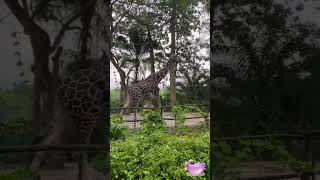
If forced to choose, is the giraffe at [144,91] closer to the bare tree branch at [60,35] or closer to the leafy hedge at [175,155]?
the leafy hedge at [175,155]

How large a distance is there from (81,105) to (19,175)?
33 cm

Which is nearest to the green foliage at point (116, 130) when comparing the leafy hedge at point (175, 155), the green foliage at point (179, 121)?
the leafy hedge at point (175, 155)

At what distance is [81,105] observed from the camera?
1716 millimetres

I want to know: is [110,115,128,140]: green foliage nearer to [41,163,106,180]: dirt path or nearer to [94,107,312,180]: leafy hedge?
[94,107,312,180]: leafy hedge

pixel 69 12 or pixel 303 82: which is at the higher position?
pixel 69 12

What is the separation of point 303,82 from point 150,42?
31.1ft

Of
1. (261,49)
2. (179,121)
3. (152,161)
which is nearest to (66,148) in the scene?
(261,49)

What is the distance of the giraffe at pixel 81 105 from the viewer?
1.70 m

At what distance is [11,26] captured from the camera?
1660 mm

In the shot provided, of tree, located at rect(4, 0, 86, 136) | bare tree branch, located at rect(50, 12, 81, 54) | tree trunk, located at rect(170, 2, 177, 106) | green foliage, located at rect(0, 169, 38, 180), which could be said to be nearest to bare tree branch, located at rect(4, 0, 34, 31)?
tree, located at rect(4, 0, 86, 136)

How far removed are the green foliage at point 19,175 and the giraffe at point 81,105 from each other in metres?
0.02

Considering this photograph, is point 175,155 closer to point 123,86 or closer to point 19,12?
point 19,12

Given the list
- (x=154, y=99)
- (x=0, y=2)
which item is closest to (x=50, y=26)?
(x=0, y=2)

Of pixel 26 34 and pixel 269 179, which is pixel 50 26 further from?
pixel 269 179
